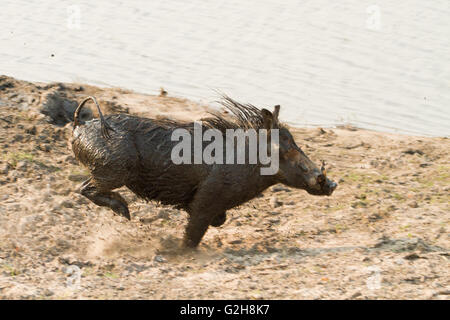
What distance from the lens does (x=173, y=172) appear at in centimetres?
551

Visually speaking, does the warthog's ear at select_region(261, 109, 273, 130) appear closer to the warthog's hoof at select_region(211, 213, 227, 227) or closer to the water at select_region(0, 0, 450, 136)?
the warthog's hoof at select_region(211, 213, 227, 227)

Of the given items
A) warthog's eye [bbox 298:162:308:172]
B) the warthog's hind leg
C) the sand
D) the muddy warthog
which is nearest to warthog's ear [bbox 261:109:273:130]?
the muddy warthog

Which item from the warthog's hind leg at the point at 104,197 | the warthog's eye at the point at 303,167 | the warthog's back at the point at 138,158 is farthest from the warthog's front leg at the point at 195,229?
the warthog's eye at the point at 303,167

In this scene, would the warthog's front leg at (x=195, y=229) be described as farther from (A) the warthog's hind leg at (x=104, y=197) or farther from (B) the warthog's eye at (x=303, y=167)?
(B) the warthog's eye at (x=303, y=167)

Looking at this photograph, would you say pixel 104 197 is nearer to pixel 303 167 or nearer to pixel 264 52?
pixel 303 167

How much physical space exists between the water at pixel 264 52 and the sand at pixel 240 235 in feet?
6.17

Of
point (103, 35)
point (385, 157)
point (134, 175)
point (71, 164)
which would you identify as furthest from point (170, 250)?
point (103, 35)

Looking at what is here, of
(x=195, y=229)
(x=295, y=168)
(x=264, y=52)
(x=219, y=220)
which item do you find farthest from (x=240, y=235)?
(x=264, y=52)

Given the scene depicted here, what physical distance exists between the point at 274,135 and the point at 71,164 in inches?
96.6

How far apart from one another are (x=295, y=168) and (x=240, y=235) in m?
0.92

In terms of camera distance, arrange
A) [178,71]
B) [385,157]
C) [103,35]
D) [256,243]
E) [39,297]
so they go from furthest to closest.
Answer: [103,35]
[178,71]
[385,157]
[256,243]
[39,297]

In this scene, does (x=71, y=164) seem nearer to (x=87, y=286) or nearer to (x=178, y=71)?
(x=87, y=286)

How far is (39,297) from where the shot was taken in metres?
4.50

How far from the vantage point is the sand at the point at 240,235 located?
4879 mm
